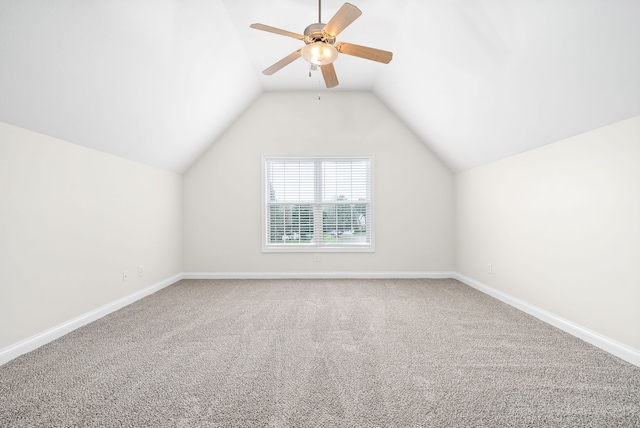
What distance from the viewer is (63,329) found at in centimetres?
252

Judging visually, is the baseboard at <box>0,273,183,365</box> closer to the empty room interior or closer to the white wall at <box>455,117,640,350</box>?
the empty room interior

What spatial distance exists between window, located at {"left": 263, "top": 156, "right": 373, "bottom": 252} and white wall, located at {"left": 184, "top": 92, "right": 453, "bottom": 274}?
0.20 m

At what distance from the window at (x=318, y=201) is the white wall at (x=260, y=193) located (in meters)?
0.20

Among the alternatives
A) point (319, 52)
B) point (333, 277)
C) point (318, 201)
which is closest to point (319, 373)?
point (319, 52)

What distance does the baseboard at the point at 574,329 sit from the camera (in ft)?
6.78

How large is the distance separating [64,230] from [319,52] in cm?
265

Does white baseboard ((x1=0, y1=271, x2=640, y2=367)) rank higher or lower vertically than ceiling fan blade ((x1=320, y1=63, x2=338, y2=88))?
lower

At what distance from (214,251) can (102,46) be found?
3135mm

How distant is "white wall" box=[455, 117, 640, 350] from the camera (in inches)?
83.4

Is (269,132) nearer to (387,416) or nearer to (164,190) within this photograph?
(164,190)

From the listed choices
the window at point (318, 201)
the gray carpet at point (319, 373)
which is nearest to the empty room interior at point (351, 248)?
the gray carpet at point (319, 373)

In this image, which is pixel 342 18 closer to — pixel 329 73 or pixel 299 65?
pixel 329 73

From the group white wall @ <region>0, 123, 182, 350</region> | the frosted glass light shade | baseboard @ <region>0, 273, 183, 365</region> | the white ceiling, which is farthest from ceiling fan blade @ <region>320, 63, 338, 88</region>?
baseboard @ <region>0, 273, 183, 365</region>

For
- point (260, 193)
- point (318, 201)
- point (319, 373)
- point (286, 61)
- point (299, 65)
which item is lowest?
point (319, 373)
